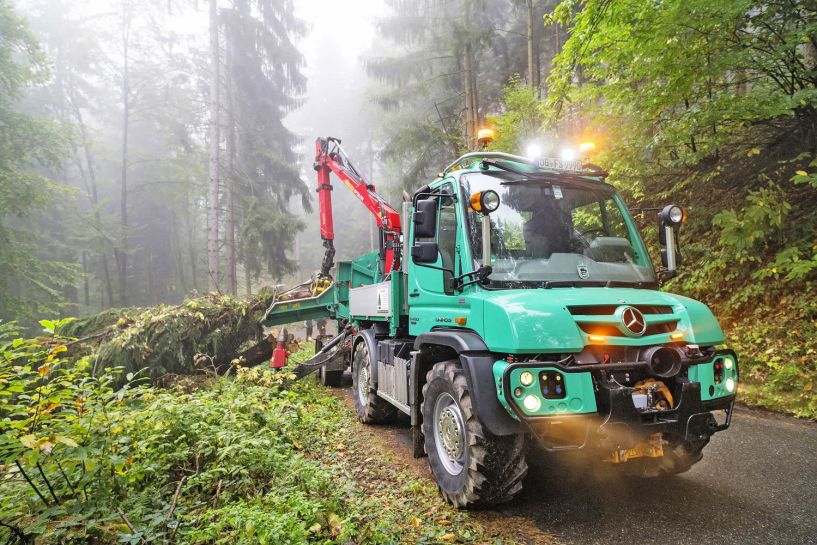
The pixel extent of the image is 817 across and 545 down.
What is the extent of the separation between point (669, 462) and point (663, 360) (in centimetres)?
114

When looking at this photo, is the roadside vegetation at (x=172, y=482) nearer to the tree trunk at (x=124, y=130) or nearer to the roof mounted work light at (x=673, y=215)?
the roof mounted work light at (x=673, y=215)

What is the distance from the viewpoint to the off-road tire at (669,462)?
338cm

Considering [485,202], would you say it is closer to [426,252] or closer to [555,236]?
[426,252]

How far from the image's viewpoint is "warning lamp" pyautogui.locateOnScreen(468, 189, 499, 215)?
10.6 ft

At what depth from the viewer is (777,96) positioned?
6195 mm

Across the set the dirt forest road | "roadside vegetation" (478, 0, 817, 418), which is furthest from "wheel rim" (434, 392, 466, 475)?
"roadside vegetation" (478, 0, 817, 418)

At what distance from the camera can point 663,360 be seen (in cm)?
304

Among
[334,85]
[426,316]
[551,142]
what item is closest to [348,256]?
[334,85]

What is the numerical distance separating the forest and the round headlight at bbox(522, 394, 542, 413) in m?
1.08

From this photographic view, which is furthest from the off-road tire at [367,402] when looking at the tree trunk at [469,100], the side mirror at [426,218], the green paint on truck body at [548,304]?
the tree trunk at [469,100]

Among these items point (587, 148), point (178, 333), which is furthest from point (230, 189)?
point (587, 148)

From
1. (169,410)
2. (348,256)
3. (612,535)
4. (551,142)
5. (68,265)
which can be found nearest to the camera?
(612,535)

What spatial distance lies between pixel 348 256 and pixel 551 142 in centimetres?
2984

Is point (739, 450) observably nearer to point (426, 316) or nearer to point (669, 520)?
point (669, 520)
